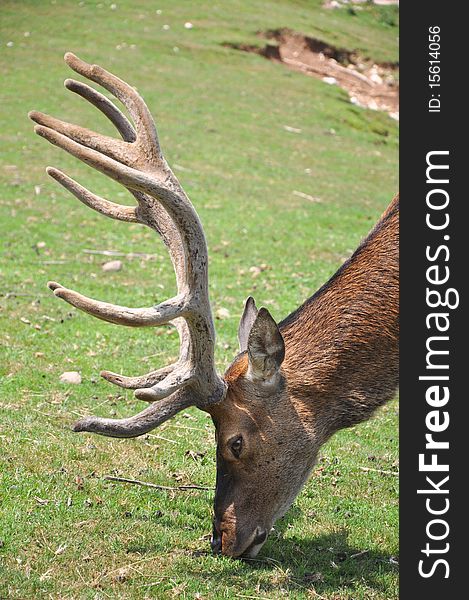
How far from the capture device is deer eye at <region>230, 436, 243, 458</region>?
4738 mm

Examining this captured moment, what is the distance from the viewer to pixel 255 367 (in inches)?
189

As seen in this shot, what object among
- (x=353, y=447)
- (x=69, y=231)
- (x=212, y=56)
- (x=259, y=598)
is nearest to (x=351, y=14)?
(x=212, y=56)

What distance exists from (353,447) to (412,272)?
272cm

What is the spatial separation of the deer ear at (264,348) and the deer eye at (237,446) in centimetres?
34

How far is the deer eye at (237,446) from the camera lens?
4.74m

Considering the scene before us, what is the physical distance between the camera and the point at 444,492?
14.0 ft

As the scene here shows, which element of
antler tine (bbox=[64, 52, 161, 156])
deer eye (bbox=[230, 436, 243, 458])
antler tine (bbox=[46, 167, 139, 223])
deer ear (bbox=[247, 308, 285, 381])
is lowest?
deer eye (bbox=[230, 436, 243, 458])

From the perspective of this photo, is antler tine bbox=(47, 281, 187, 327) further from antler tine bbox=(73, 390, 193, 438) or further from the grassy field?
the grassy field

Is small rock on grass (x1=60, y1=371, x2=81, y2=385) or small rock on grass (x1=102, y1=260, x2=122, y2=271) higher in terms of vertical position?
small rock on grass (x1=60, y1=371, x2=81, y2=385)

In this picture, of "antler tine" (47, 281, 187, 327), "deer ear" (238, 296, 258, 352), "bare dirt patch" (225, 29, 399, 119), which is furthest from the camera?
"bare dirt patch" (225, 29, 399, 119)

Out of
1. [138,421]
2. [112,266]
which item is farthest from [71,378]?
[112,266]

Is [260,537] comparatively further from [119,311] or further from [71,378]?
[71,378]

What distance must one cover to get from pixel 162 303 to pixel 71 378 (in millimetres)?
3360

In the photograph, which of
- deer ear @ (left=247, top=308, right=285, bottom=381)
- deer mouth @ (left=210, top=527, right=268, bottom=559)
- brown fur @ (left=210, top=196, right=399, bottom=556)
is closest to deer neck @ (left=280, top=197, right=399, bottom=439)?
brown fur @ (left=210, top=196, right=399, bottom=556)
